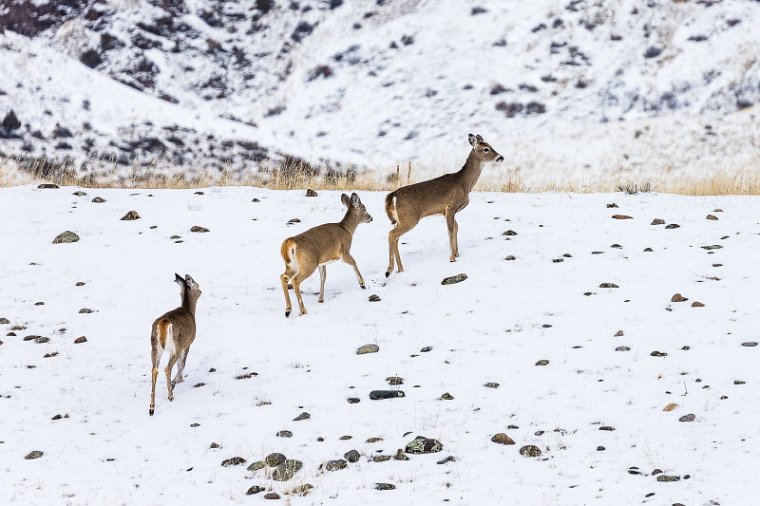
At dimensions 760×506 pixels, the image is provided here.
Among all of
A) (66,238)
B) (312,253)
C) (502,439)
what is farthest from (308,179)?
(502,439)

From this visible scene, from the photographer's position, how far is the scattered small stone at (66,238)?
1476 centimetres

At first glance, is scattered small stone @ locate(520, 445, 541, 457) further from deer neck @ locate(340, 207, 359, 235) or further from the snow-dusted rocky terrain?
the snow-dusted rocky terrain

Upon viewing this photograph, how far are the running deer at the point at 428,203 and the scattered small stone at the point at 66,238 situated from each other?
554 cm

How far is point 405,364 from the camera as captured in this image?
9.45m

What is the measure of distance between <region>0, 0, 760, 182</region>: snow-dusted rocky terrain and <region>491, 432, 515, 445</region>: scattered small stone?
20257 millimetres

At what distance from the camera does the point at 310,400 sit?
28.7 feet

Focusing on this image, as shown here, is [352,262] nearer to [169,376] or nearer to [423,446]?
[169,376]

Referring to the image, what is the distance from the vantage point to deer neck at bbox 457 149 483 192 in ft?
45.5

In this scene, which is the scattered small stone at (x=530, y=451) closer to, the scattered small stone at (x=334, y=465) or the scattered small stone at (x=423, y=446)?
the scattered small stone at (x=423, y=446)

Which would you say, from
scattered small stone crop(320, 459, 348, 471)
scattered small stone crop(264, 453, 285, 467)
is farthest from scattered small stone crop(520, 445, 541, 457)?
scattered small stone crop(264, 453, 285, 467)

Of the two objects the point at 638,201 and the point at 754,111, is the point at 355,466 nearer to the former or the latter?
the point at 638,201

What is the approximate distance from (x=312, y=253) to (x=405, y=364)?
8.91 ft

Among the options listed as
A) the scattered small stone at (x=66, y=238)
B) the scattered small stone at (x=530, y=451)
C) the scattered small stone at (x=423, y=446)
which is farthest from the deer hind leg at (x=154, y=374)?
the scattered small stone at (x=66, y=238)

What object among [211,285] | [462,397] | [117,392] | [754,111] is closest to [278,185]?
[211,285]
